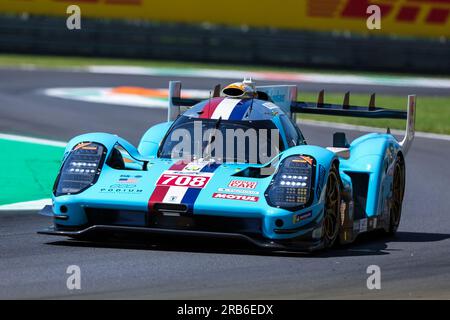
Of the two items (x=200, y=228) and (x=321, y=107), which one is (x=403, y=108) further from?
(x=200, y=228)

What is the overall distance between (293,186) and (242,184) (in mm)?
415

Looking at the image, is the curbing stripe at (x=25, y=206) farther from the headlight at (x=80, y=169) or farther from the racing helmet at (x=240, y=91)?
the racing helmet at (x=240, y=91)

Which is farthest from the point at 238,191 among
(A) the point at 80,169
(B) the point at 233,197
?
(A) the point at 80,169

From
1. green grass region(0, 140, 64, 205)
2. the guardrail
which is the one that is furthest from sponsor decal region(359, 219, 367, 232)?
the guardrail

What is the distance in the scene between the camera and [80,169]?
29.5 feet

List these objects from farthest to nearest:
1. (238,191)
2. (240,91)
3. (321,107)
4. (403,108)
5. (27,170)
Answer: (403,108)
(27,170)
(321,107)
(240,91)
(238,191)

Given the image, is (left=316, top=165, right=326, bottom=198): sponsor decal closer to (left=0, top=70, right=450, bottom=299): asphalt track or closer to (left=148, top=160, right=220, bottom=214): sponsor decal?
(left=0, top=70, right=450, bottom=299): asphalt track

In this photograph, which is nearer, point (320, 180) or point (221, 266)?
point (221, 266)

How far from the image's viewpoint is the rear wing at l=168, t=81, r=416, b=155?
34.9 feet

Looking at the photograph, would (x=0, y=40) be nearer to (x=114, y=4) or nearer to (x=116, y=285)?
(x=114, y=4)

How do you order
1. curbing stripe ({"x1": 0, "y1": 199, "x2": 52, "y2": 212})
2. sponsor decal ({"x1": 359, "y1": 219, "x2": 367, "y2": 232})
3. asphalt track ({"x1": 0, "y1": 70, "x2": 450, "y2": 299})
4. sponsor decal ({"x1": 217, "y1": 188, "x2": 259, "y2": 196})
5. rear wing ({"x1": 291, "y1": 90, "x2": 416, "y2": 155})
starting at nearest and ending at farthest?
asphalt track ({"x1": 0, "y1": 70, "x2": 450, "y2": 299}) → sponsor decal ({"x1": 217, "y1": 188, "x2": 259, "y2": 196}) → sponsor decal ({"x1": 359, "y1": 219, "x2": 367, "y2": 232}) → rear wing ({"x1": 291, "y1": 90, "x2": 416, "y2": 155}) → curbing stripe ({"x1": 0, "y1": 199, "x2": 52, "y2": 212})

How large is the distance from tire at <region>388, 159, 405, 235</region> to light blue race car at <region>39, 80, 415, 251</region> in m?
0.03

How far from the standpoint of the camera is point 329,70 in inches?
1323
